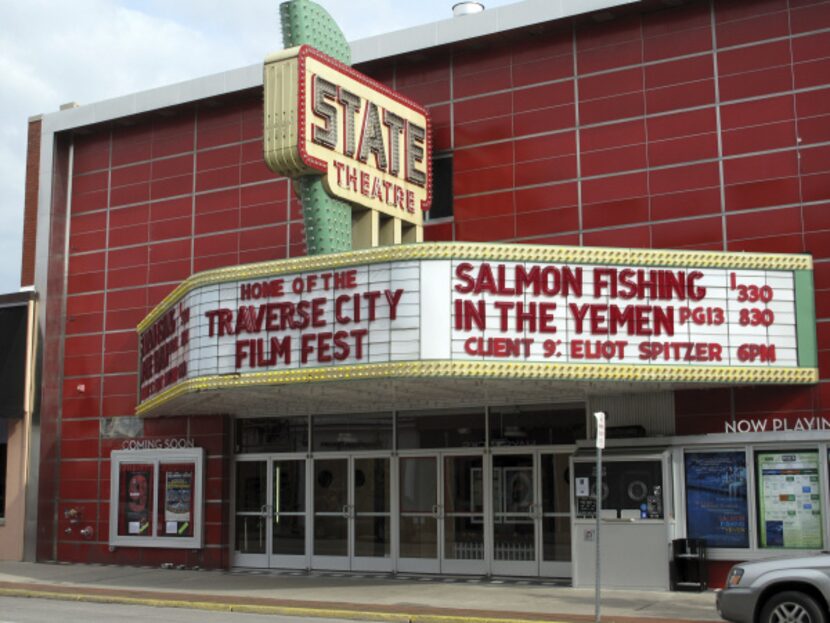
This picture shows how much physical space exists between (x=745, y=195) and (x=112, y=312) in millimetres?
15369

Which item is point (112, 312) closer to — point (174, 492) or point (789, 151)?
point (174, 492)

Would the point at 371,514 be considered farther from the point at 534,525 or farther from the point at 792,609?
the point at 792,609

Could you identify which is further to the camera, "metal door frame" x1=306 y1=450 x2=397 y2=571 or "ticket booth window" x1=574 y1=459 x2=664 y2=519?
"metal door frame" x1=306 y1=450 x2=397 y2=571

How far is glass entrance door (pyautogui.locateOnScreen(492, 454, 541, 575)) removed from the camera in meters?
21.2

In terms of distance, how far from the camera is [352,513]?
76.6ft

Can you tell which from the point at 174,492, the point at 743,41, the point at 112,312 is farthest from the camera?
the point at 112,312

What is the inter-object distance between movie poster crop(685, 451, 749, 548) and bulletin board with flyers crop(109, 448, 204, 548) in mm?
11073

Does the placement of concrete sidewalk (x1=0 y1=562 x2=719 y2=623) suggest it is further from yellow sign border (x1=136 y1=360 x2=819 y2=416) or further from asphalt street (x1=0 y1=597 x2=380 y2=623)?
yellow sign border (x1=136 y1=360 x2=819 y2=416)

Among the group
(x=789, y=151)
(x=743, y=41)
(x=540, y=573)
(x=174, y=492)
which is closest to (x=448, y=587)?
(x=540, y=573)

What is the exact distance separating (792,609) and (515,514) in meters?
8.63

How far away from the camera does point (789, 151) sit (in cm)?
1967

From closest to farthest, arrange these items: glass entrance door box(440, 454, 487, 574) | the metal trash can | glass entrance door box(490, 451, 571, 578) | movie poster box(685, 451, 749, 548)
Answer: the metal trash can < movie poster box(685, 451, 749, 548) < glass entrance door box(490, 451, 571, 578) < glass entrance door box(440, 454, 487, 574)

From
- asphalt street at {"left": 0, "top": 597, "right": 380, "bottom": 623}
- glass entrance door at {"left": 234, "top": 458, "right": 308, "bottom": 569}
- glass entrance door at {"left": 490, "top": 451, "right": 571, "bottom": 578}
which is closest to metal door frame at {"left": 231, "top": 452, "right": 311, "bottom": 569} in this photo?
glass entrance door at {"left": 234, "top": 458, "right": 308, "bottom": 569}

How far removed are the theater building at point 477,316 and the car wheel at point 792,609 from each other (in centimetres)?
535
